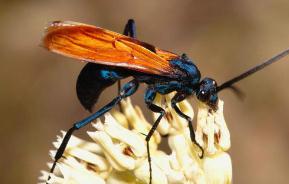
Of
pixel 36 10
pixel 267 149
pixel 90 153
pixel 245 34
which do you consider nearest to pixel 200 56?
pixel 245 34

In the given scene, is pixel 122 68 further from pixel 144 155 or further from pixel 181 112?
pixel 144 155

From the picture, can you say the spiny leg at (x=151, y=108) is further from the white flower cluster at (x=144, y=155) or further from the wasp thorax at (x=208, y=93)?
the wasp thorax at (x=208, y=93)

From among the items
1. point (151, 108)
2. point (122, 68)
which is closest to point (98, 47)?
point (122, 68)

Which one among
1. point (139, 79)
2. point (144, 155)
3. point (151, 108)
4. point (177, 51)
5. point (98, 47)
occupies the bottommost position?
point (144, 155)

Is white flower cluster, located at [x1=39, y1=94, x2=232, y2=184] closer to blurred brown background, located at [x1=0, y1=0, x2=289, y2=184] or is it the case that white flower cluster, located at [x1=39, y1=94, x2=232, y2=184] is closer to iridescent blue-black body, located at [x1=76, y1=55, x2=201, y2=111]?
iridescent blue-black body, located at [x1=76, y1=55, x2=201, y2=111]

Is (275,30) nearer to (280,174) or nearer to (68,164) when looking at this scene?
(280,174)
